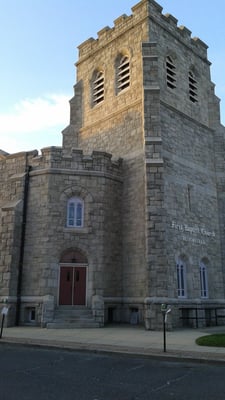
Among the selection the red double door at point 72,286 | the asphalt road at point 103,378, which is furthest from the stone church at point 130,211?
the asphalt road at point 103,378

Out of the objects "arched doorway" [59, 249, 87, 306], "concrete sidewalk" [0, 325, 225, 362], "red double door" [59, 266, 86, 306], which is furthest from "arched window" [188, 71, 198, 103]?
"concrete sidewalk" [0, 325, 225, 362]

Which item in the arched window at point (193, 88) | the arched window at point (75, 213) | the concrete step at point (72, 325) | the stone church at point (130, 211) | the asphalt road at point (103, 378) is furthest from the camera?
the arched window at point (193, 88)

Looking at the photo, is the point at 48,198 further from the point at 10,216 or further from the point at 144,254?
the point at 144,254

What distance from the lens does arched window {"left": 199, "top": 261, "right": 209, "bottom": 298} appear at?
61.2ft

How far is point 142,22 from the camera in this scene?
67.6 ft

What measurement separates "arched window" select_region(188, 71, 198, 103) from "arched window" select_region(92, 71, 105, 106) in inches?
214

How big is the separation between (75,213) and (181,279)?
20.1 feet

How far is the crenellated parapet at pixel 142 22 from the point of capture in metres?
20.7

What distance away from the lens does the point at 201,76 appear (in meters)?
23.3

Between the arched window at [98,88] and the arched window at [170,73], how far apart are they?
13.9 ft

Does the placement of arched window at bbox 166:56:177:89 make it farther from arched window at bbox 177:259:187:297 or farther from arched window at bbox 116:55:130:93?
arched window at bbox 177:259:187:297

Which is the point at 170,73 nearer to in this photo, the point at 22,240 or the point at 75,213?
the point at 75,213

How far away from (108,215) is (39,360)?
9865 millimetres

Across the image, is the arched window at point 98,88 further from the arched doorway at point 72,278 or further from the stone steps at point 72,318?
the stone steps at point 72,318
